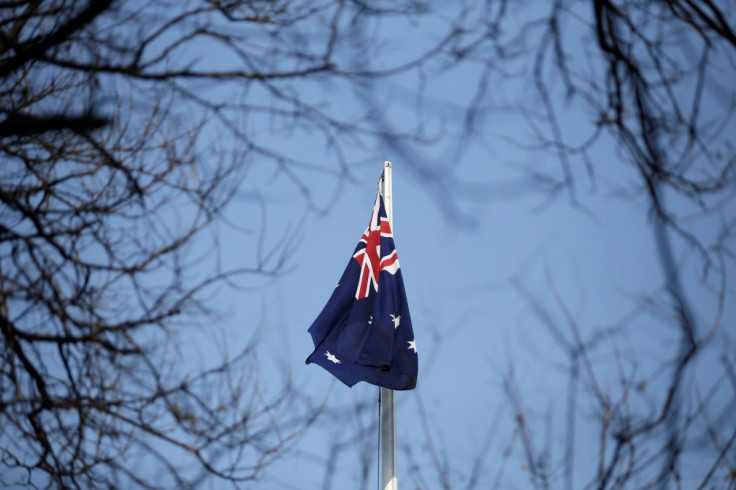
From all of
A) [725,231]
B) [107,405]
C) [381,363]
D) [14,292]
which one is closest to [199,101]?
[14,292]

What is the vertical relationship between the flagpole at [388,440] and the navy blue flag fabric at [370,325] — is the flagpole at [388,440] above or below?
below

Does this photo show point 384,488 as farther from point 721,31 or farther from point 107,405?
point 721,31

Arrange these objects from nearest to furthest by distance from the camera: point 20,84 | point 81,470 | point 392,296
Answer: point 81,470 → point 20,84 → point 392,296

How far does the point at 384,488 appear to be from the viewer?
9.35 m

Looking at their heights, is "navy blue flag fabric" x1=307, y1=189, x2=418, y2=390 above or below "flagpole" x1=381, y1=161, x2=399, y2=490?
above

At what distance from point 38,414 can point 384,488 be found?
345 cm

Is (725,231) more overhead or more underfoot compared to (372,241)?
more underfoot

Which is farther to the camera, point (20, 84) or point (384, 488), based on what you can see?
point (384, 488)

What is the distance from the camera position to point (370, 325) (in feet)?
32.1

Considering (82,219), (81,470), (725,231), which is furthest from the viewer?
(82,219)

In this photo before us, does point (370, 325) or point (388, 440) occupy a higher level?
point (370, 325)

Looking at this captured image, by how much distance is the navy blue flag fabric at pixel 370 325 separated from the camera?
9406 mm

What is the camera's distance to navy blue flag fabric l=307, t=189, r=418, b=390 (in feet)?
30.9

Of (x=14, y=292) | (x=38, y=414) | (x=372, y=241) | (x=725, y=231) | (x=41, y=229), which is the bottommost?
(x=725, y=231)
